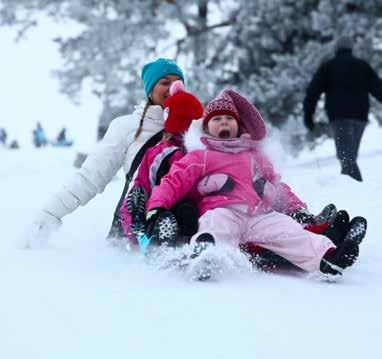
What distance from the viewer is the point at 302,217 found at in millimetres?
3307

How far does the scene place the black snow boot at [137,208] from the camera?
321cm

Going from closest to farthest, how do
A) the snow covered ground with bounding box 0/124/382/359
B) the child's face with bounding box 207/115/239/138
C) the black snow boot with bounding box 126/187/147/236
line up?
the snow covered ground with bounding box 0/124/382/359 → the black snow boot with bounding box 126/187/147/236 → the child's face with bounding box 207/115/239/138

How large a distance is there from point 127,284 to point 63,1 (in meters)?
11.1

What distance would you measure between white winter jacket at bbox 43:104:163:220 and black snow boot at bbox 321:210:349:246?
118 centimetres

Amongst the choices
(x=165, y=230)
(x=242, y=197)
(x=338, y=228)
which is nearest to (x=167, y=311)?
(x=165, y=230)

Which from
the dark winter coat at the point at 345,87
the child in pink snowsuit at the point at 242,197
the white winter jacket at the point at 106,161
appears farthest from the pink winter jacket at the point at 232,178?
the dark winter coat at the point at 345,87

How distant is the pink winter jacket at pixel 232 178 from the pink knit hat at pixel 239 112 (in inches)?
4.5

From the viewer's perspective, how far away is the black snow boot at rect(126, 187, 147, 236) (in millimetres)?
3209

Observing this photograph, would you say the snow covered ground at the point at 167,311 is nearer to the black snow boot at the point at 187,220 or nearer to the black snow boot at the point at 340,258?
the black snow boot at the point at 340,258

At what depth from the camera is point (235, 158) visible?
3.24m

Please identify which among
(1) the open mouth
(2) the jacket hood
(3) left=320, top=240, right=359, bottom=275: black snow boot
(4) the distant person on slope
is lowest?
(4) the distant person on slope

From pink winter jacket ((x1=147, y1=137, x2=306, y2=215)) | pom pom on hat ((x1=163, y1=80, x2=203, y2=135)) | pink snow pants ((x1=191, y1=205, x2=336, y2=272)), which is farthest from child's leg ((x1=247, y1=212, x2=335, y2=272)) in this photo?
pom pom on hat ((x1=163, y1=80, x2=203, y2=135))

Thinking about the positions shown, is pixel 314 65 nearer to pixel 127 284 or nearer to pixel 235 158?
pixel 235 158

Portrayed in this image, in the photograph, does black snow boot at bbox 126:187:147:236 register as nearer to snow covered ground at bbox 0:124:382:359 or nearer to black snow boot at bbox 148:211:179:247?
snow covered ground at bbox 0:124:382:359
